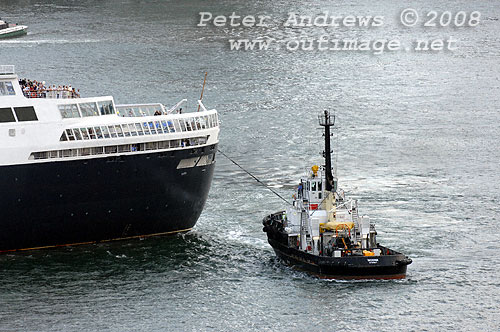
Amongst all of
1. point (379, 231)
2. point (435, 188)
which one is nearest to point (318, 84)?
point (435, 188)

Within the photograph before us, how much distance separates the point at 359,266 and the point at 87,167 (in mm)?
16204

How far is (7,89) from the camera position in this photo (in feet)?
202

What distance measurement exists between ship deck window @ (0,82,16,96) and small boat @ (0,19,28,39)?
351 feet

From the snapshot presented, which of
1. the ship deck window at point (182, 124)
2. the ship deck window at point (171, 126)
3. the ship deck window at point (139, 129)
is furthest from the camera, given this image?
the ship deck window at point (182, 124)

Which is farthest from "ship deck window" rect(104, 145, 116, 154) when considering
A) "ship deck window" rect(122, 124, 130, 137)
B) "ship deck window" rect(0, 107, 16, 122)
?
"ship deck window" rect(0, 107, 16, 122)

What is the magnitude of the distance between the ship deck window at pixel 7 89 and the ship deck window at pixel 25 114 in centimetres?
96

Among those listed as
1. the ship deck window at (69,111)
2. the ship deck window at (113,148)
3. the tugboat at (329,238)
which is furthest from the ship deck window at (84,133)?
the tugboat at (329,238)

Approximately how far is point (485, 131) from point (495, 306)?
42.6 meters

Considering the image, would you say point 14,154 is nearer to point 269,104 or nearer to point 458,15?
point 269,104

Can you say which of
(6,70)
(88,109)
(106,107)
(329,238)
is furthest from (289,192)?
(6,70)

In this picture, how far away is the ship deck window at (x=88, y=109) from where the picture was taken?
63188 millimetres

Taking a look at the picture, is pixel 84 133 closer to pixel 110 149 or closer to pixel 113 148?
pixel 110 149

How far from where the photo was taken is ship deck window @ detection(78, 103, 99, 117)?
207 feet

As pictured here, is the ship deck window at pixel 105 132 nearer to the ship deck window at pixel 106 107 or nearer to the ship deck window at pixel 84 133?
the ship deck window at pixel 84 133
